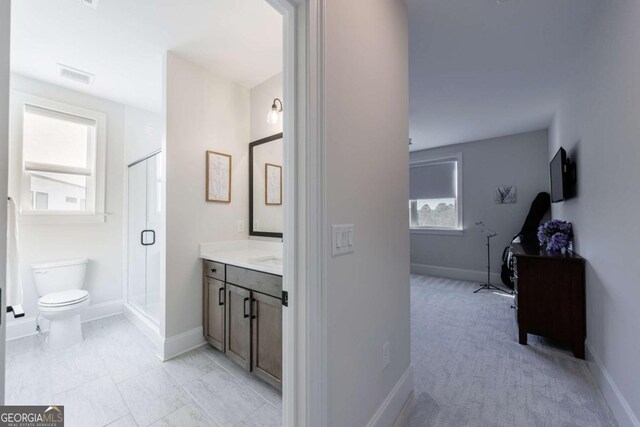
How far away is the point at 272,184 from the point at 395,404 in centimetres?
193

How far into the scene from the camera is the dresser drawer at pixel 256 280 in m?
1.74

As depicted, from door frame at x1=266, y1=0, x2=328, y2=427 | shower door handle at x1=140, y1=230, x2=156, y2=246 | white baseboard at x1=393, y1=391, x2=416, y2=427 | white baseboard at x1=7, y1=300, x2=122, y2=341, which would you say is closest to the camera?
door frame at x1=266, y1=0, x2=328, y2=427

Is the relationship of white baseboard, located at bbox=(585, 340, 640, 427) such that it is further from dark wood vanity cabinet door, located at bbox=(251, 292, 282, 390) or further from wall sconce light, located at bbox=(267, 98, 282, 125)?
wall sconce light, located at bbox=(267, 98, 282, 125)

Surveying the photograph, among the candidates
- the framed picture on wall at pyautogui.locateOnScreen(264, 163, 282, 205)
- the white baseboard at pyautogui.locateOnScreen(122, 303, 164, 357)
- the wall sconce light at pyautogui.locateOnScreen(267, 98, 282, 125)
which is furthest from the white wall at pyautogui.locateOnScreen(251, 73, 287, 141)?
the white baseboard at pyautogui.locateOnScreen(122, 303, 164, 357)

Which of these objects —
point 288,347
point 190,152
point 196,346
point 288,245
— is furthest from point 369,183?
point 196,346

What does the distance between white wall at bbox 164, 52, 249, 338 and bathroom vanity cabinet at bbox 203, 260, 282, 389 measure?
24 cm

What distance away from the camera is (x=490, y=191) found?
15.5 feet

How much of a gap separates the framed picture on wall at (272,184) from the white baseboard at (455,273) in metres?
3.98

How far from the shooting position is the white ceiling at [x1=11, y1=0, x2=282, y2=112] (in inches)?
72.5

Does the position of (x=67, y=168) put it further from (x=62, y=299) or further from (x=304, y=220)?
(x=304, y=220)

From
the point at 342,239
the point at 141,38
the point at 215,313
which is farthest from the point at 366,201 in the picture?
the point at 141,38

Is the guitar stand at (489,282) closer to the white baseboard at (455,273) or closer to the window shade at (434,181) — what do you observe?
the white baseboard at (455,273)

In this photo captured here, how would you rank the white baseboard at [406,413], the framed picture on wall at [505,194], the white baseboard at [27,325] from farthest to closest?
the framed picture on wall at [505,194]
the white baseboard at [27,325]
the white baseboard at [406,413]

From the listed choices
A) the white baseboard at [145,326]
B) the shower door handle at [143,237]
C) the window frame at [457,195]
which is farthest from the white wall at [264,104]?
the window frame at [457,195]
